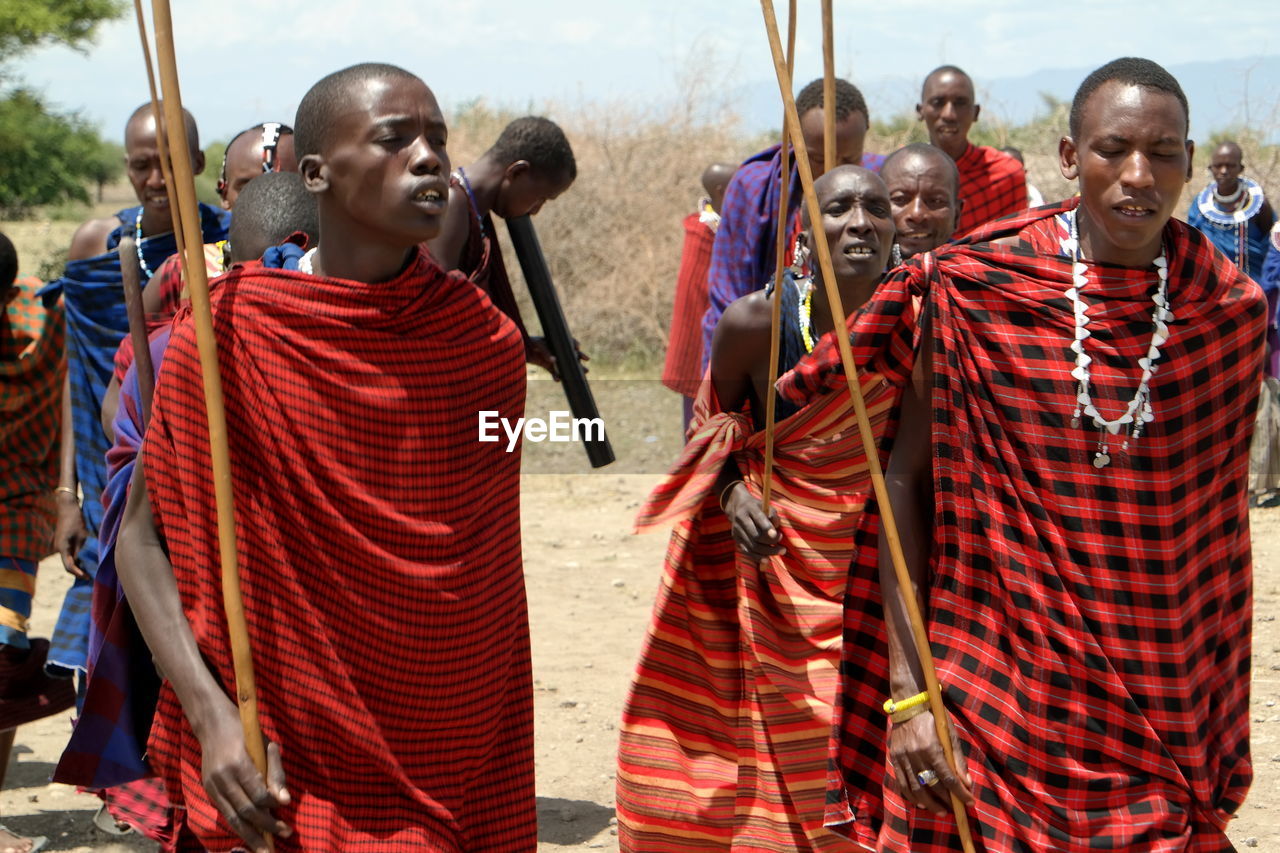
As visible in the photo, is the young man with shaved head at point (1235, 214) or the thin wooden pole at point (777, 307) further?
the young man with shaved head at point (1235, 214)

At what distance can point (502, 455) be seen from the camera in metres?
3.14

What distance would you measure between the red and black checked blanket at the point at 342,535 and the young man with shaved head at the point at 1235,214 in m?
9.97

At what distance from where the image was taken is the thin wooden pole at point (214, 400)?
271cm

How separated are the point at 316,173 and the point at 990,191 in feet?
15.8

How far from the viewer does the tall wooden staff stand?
2.71 m

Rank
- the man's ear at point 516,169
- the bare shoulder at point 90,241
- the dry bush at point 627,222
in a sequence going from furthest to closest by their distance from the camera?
the dry bush at point 627,222
the man's ear at point 516,169
the bare shoulder at point 90,241

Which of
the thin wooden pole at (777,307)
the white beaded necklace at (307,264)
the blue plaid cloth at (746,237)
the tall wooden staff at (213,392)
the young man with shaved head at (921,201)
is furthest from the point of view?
the blue plaid cloth at (746,237)

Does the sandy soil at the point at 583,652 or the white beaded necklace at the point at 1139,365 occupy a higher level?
the white beaded necklace at the point at 1139,365

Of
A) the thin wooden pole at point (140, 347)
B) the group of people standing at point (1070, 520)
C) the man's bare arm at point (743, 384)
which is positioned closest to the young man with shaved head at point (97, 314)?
the thin wooden pole at point (140, 347)

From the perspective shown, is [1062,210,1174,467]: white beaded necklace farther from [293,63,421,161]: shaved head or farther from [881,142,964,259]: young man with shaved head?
[881,142,964,259]: young man with shaved head

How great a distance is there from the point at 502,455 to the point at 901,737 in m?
0.87

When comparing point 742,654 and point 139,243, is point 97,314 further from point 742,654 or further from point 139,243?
point 742,654

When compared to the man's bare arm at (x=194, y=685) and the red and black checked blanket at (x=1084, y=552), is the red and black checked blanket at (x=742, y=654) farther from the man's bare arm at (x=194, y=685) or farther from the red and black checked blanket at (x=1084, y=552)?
the man's bare arm at (x=194, y=685)

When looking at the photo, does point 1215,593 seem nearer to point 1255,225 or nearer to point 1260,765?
point 1260,765
